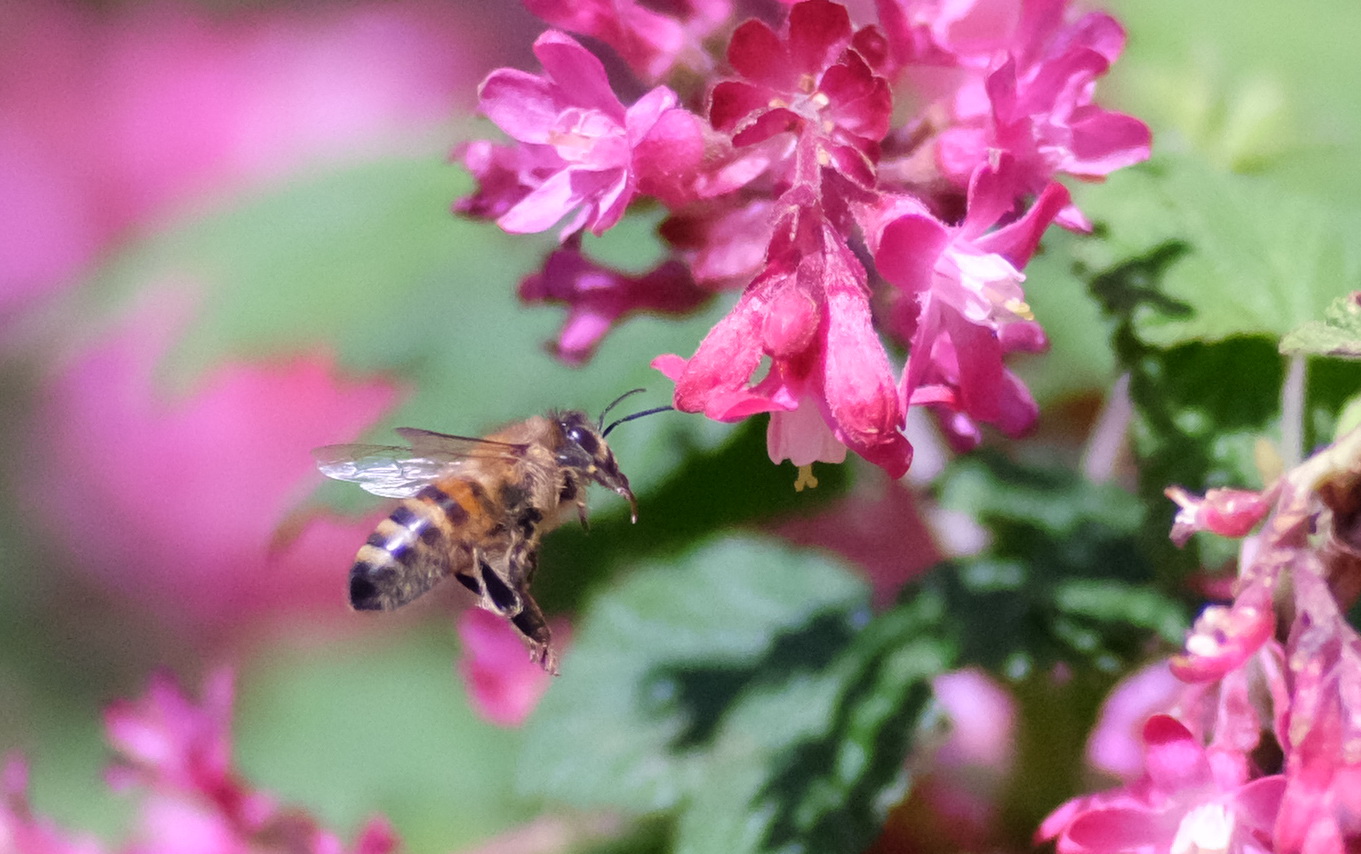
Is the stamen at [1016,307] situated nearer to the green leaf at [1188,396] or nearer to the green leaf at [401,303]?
the green leaf at [1188,396]

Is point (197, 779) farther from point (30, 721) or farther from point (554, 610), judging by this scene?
point (30, 721)

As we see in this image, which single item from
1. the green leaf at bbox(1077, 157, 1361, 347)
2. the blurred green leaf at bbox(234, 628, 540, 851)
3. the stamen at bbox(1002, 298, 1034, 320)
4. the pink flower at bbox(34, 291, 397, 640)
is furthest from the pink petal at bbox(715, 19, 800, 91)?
the pink flower at bbox(34, 291, 397, 640)

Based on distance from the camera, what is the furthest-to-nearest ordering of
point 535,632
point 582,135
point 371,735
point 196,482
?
point 196,482 < point 371,735 < point 535,632 < point 582,135

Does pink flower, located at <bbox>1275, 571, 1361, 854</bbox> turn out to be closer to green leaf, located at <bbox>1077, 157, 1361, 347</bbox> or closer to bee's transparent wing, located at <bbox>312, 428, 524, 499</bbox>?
green leaf, located at <bbox>1077, 157, 1361, 347</bbox>

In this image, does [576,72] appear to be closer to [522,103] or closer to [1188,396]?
[522,103]

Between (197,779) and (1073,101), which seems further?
(197,779)

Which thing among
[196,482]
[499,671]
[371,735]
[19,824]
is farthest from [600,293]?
[196,482]

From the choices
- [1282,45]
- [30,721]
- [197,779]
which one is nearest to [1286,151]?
[1282,45]
